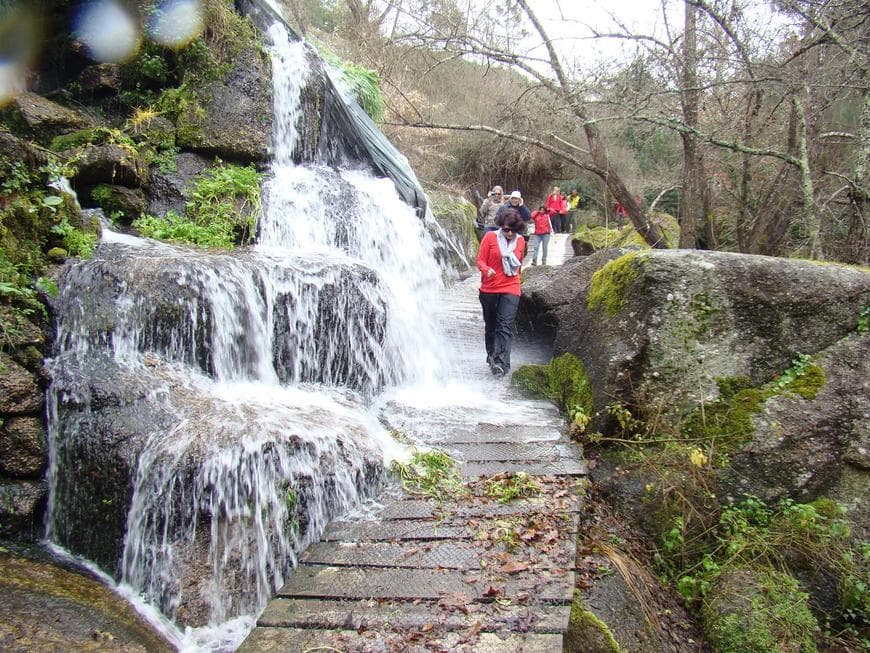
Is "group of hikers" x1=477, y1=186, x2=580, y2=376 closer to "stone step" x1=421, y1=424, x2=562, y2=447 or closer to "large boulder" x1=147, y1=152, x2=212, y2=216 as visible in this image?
"stone step" x1=421, y1=424, x2=562, y2=447

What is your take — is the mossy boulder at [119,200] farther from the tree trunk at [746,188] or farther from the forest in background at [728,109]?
the tree trunk at [746,188]

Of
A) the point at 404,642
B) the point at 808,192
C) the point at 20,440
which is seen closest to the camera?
the point at 404,642

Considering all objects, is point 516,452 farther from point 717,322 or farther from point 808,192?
point 808,192

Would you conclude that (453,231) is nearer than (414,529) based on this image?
No

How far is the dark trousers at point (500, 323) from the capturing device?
23.0 feet

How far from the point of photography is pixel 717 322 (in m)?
5.08

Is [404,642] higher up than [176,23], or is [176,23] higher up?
[176,23]

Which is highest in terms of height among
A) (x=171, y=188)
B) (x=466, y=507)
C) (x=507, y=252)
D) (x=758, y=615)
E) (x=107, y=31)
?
(x=107, y=31)

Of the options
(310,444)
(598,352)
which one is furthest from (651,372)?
(310,444)

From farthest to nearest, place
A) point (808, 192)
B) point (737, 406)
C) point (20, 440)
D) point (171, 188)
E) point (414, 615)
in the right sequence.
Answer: point (808, 192) → point (171, 188) → point (737, 406) → point (20, 440) → point (414, 615)

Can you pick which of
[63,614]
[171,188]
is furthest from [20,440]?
[171,188]

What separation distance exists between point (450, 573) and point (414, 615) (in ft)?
1.28

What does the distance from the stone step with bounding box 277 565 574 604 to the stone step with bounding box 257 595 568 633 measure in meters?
0.06

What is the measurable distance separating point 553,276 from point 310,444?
216 inches
